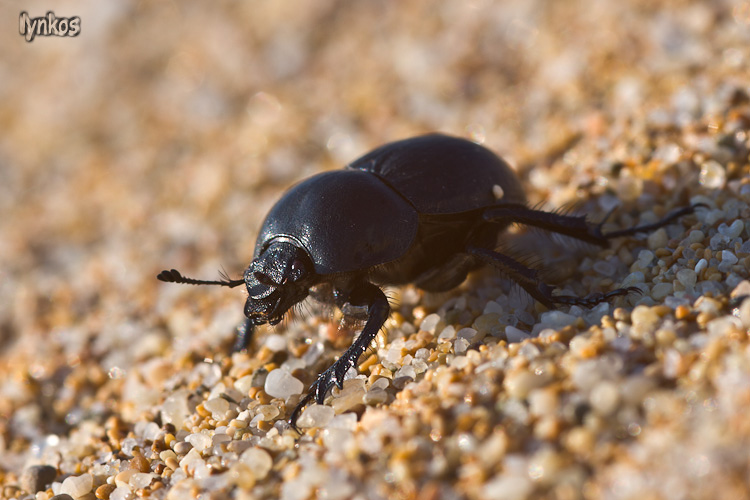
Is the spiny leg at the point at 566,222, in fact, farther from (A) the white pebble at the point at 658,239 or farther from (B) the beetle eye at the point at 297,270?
(B) the beetle eye at the point at 297,270

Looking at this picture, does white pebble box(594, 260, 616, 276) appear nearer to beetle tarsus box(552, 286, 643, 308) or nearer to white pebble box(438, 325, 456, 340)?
beetle tarsus box(552, 286, 643, 308)

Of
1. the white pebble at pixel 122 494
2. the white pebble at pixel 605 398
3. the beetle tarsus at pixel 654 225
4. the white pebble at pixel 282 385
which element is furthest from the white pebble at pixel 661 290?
the white pebble at pixel 122 494

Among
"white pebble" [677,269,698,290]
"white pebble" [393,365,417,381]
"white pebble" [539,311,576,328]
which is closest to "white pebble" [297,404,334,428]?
"white pebble" [393,365,417,381]

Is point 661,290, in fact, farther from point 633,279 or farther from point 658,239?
point 658,239

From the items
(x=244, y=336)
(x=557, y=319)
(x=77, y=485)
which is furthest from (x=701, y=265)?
(x=77, y=485)

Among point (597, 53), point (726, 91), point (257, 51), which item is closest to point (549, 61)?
point (597, 53)
